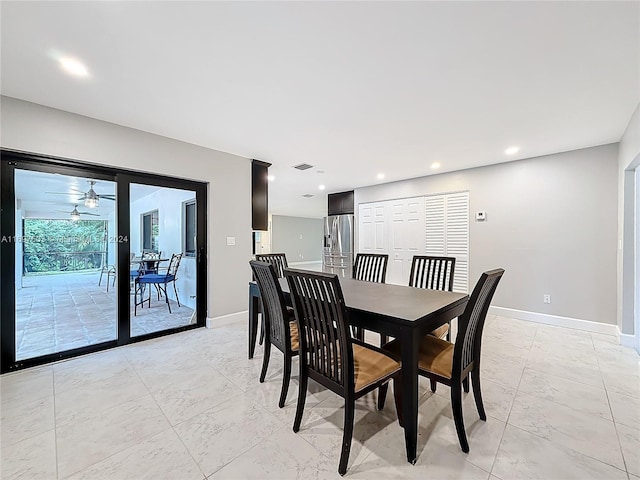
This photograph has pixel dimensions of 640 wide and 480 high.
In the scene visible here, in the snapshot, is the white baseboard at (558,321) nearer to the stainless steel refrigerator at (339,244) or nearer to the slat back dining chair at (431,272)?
the slat back dining chair at (431,272)

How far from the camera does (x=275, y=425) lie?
1738mm

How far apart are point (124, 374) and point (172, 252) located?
1.58 meters

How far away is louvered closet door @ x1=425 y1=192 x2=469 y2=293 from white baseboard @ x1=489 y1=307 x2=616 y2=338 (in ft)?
2.05

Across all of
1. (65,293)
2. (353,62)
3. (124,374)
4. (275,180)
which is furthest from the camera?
(275,180)

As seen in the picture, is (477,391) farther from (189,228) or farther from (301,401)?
(189,228)

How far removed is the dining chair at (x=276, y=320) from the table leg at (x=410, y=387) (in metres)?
0.74

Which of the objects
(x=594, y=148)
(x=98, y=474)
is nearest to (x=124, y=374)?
(x=98, y=474)

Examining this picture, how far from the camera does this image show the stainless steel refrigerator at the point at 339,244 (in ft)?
20.9

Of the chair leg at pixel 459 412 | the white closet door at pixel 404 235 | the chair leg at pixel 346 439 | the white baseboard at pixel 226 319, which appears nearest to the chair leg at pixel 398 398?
the chair leg at pixel 459 412

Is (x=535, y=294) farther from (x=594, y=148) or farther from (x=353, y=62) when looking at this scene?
(x=353, y=62)

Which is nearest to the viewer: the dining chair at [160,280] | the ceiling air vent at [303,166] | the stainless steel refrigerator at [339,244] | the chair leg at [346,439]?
the chair leg at [346,439]

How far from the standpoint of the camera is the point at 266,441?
1.60m

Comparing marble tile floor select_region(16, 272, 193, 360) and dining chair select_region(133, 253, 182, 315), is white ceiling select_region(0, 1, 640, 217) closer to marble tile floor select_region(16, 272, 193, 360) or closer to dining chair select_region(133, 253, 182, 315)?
dining chair select_region(133, 253, 182, 315)

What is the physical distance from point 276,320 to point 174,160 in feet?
8.07
